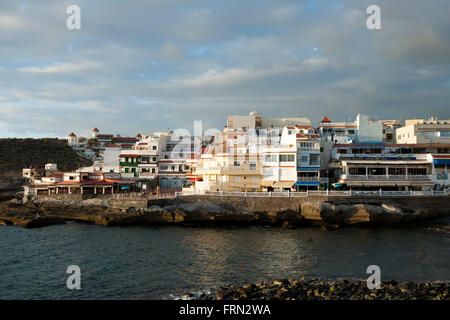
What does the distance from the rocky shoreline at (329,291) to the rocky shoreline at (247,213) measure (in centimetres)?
1691

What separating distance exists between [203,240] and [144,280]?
35.3 ft

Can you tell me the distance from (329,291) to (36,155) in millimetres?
112956

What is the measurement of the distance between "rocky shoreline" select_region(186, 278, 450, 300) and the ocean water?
193cm

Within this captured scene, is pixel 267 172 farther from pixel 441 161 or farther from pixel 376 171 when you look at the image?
pixel 441 161

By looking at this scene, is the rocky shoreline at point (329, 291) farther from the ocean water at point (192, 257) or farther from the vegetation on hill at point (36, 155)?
the vegetation on hill at point (36, 155)

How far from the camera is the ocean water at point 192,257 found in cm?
2120

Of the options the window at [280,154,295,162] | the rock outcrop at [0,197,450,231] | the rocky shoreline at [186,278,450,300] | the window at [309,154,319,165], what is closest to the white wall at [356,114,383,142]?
the window at [309,154,319,165]

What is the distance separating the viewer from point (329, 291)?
18203 mm

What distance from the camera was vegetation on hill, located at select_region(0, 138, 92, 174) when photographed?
328ft

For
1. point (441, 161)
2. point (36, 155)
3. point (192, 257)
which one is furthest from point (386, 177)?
point (36, 155)

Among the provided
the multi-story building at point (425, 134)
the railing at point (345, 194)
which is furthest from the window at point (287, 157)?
the multi-story building at point (425, 134)

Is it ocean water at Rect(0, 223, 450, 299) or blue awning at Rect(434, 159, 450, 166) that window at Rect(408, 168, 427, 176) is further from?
ocean water at Rect(0, 223, 450, 299)
